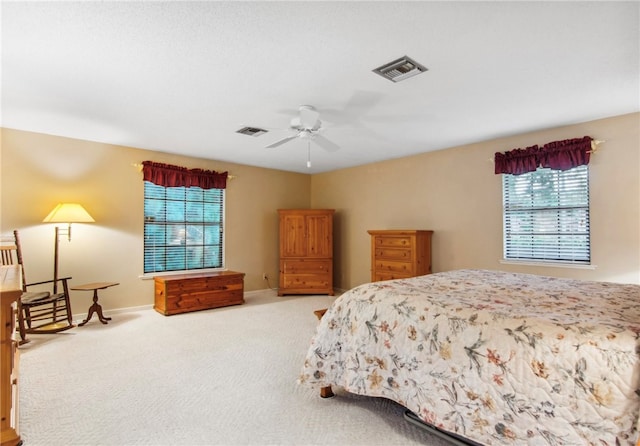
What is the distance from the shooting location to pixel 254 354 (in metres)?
3.07

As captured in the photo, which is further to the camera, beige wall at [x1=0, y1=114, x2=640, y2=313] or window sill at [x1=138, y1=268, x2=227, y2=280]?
window sill at [x1=138, y1=268, x2=227, y2=280]

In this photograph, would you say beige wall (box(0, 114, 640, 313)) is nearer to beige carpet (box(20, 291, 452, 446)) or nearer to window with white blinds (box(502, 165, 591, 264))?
window with white blinds (box(502, 165, 591, 264))

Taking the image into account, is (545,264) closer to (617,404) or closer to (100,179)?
(617,404)

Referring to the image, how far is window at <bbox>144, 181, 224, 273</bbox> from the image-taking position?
5008mm

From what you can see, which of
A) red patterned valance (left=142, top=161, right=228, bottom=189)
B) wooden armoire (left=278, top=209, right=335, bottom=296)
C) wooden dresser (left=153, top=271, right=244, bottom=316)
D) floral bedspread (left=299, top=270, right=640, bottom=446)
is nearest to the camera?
floral bedspread (left=299, top=270, right=640, bottom=446)

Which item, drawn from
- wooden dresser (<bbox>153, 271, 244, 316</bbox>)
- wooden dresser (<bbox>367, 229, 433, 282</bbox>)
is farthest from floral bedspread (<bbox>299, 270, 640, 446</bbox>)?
wooden dresser (<bbox>153, 271, 244, 316</bbox>)

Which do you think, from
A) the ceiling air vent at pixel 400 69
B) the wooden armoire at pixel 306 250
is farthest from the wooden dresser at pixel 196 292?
the ceiling air vent at pixel 400 69

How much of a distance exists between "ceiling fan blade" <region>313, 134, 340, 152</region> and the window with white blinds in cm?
227

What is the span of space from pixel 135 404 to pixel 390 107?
318 centimetres

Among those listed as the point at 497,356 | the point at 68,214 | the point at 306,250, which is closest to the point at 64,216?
the point at 68,214

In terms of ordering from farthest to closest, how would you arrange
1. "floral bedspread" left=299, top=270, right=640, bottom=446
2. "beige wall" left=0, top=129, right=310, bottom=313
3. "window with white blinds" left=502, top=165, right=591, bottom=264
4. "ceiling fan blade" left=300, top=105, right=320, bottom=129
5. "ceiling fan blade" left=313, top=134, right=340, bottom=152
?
"ceiling fan blade" left=313, top=134, right=340, bottom=152
"beige wall" left=0, top=129, right=310, bottom=313
"window with white blinds" left=502, top=165, right=591, bottom=264
"ceiling fan blade" left=300, top=105, right=320, bottom=129
"floral bedspread" left=299, top=270, right=640, bottom=446

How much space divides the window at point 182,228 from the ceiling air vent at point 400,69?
3928mm

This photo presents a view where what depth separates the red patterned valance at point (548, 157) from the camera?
353 cm

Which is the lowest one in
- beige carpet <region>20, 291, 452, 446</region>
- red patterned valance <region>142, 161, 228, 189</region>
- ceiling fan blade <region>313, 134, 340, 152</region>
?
beige carpet <region>20, 291, 452, 446</region>
